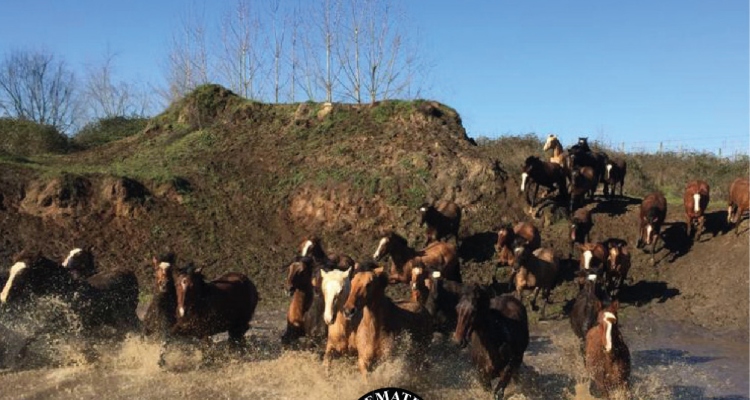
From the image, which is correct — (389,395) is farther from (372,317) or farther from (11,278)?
(11,278)

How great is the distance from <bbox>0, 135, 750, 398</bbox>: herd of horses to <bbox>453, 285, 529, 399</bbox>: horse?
0.01m

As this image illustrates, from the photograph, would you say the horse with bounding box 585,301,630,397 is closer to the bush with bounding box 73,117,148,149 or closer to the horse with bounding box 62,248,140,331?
the horse with bounding box 62,248,140,331

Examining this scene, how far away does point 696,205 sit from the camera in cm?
1706

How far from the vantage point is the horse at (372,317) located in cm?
783

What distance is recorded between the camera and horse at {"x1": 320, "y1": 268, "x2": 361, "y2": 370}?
7.73 metres

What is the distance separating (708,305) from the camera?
14.7m

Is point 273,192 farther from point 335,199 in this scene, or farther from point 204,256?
point 204,256

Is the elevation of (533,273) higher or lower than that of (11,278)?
lower

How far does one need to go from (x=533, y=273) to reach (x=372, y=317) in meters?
7.31

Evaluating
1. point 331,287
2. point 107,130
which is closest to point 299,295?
point 331,287

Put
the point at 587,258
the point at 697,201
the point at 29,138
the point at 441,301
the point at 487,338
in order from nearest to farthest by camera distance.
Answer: the point at 487,338 → the point at 441,301 → the point at 587,258 → the point at 697,201 → the point at 29,138

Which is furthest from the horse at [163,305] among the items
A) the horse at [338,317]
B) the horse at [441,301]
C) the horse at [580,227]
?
the horse at [580,227]

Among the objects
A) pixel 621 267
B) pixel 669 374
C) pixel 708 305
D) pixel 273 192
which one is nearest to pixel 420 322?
pixel 669 374

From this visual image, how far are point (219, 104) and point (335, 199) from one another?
31.9ft
